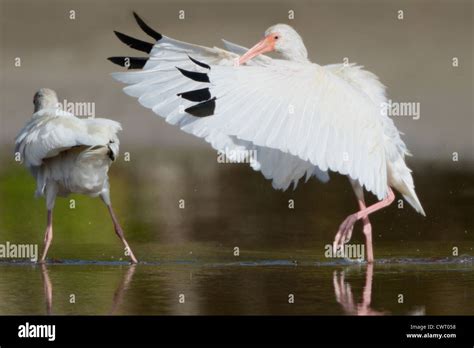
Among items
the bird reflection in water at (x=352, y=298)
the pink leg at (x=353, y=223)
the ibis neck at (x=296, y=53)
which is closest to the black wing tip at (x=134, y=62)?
the ibis neck at (x=296, y=53)

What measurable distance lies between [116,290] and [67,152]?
3.47m

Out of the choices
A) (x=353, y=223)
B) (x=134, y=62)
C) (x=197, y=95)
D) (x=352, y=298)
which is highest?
(x=134, y=62)

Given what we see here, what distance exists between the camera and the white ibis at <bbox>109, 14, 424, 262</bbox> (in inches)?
500

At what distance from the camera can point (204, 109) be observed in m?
12.6

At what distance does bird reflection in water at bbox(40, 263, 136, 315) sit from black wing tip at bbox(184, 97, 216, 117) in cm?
195

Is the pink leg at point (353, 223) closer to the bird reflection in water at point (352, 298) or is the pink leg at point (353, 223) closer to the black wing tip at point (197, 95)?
the bird reflection in water at point (352, 298)

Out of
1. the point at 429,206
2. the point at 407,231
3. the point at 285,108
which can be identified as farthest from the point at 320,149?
the point at 429,206

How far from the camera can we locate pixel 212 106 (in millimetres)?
12625

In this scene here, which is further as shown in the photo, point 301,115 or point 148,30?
point 148,30

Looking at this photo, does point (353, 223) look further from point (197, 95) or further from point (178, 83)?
point (197, 95)

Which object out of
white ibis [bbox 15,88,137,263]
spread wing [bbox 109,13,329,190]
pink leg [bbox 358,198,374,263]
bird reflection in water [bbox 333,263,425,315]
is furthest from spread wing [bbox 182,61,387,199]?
white ibis [bbox 15,88,137,263]

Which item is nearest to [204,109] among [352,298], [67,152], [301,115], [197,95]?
[197,95]
